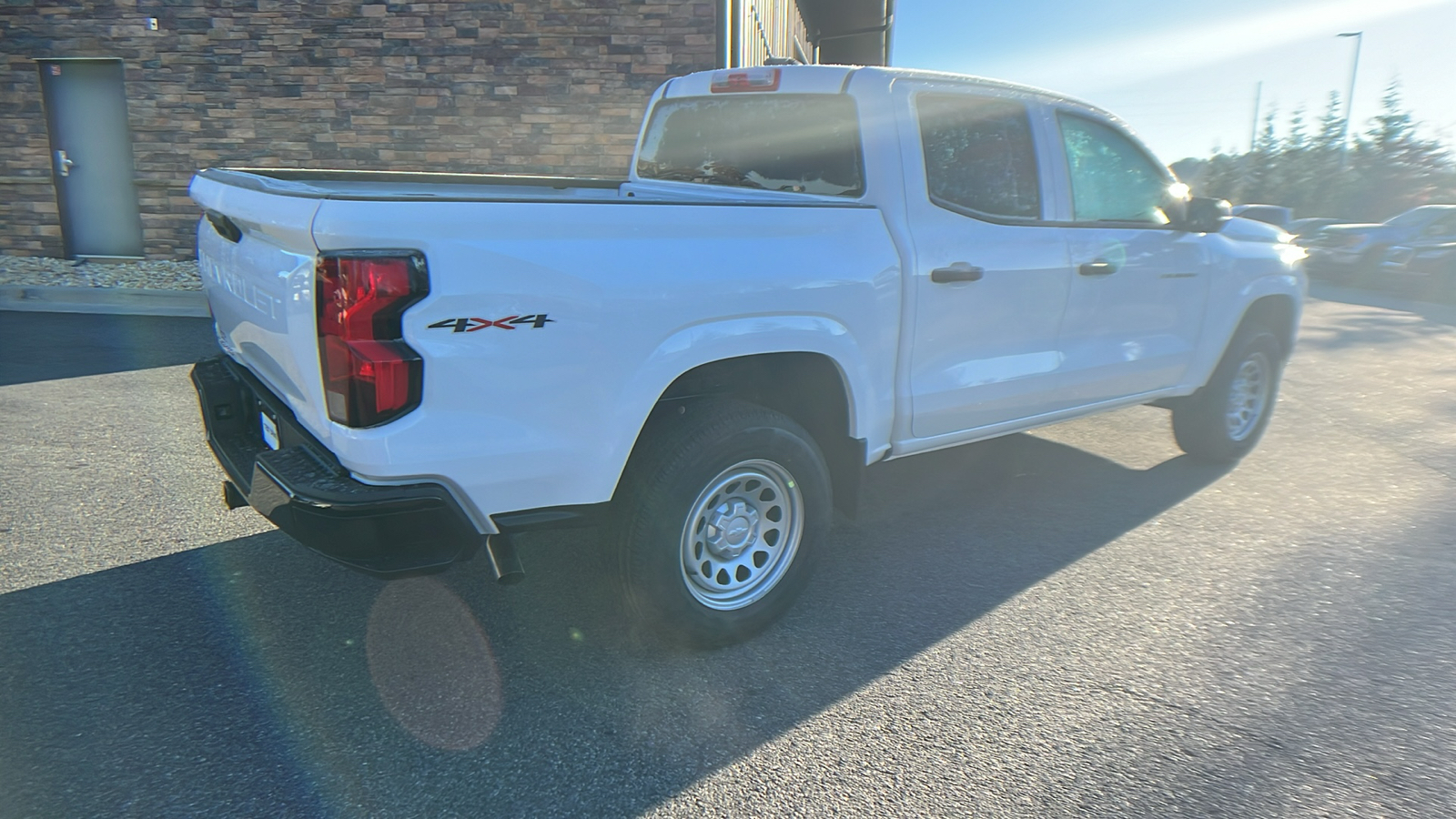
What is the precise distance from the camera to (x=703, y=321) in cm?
279

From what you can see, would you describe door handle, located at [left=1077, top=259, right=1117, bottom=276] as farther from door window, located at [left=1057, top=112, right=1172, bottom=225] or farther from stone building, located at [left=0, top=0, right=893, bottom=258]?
stone building, located at [left=0, top=0, right=893, bottom=258]

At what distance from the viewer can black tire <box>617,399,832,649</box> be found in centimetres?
283

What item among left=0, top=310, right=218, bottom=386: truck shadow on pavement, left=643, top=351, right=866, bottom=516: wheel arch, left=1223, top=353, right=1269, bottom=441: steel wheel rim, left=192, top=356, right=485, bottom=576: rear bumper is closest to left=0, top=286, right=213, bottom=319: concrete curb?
Answer: left=0, top=310, right=218, bottom=386: truck shadow on pavement

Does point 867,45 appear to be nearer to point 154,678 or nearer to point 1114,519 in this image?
point 1114,519

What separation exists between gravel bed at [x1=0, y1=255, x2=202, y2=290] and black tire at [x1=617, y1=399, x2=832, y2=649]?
9.12 m

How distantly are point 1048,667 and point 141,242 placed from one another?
1281 cm

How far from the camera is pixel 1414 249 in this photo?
15.2 metres

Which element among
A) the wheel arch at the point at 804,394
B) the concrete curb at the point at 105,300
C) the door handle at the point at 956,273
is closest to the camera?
the wheel arch at the point at 804,394

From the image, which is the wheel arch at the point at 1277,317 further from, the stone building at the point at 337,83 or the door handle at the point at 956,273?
the stone building at the point at 337,83

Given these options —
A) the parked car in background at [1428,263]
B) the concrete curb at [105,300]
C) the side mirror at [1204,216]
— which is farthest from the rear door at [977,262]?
the parked car in background at [1428,263]

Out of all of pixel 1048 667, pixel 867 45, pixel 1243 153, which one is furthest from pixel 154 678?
pixel 1243 153

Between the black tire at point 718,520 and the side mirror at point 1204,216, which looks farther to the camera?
the side mirror at point 1204,216

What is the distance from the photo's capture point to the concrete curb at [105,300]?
31.0 ft

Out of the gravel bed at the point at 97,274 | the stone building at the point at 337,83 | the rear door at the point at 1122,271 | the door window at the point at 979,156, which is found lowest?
the gravel bed at the point at 97,274
